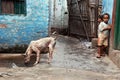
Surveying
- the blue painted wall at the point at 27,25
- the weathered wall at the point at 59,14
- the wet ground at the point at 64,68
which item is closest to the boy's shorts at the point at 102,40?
the wet ground at the point at 64,68

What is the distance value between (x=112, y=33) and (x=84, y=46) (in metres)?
2.67

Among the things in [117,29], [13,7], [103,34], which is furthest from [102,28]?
[13,7]

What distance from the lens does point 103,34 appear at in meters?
9.91

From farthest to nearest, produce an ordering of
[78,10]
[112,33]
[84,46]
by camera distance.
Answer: [78,10]
[84,46]
[112,33]

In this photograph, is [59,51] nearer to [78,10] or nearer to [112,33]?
[112,33]

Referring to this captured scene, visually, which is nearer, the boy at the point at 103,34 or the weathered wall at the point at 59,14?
the boy at the point at 103,34

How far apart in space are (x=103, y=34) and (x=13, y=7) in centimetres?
345

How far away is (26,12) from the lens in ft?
35.7

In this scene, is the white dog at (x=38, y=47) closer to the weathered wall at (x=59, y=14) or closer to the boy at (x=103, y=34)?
the boy at (x=103, y=34)

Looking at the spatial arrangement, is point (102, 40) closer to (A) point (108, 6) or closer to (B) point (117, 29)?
(B) point (117, 29)

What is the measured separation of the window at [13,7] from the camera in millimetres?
10797

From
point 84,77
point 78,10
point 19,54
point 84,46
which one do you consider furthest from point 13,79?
point 78,10

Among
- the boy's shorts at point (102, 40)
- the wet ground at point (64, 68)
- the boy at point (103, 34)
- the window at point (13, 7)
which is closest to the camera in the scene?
the wet ground at point (64, 68)

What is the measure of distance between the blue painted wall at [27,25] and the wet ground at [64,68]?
78 cm
